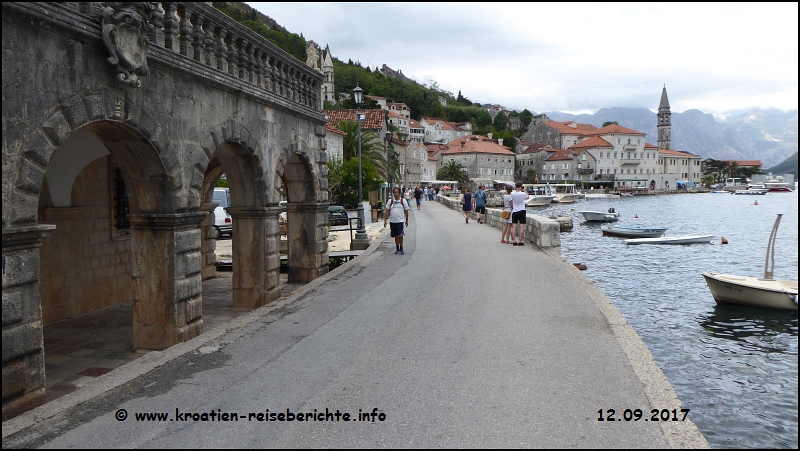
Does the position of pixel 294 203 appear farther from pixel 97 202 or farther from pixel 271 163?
pixel 97 202

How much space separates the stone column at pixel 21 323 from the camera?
5.02 meters

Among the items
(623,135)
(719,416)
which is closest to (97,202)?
(719,416)

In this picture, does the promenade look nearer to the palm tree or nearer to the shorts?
the shorts

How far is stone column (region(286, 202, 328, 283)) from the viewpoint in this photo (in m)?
14.1

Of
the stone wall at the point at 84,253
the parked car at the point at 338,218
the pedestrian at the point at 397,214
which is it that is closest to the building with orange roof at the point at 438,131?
the parked car at the point at 338,218

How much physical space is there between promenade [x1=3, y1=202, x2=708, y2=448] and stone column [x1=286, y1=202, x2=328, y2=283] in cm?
451

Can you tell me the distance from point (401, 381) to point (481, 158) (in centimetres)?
9933

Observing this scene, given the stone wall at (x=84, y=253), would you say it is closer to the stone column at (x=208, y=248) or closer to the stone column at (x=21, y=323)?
the stone column at (x=208, y=248)

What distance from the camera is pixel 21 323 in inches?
203

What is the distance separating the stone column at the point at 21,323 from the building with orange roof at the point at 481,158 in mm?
98956

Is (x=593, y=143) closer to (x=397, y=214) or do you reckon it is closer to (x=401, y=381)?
(x=397, y=214)

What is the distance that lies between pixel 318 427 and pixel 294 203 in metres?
9.91

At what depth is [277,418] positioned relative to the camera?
482cm

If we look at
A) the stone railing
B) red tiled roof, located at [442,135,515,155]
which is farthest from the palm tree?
the stone railing
